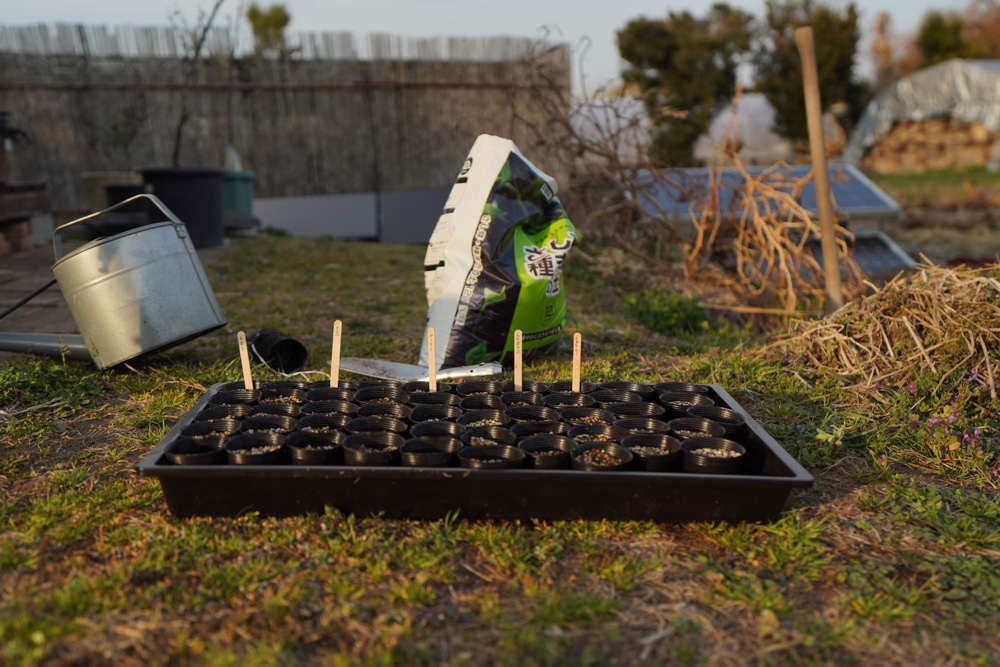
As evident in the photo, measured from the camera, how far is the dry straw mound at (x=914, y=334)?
289cm

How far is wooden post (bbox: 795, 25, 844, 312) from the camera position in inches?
150

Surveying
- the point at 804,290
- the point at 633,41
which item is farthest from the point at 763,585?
the point at 633,41

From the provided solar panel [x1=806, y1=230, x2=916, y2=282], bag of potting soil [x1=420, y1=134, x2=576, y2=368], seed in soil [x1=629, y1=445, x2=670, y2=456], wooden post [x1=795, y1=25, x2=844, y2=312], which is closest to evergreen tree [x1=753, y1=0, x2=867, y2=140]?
solar panel [x1=806, y1=230, x2=916, y2=282]

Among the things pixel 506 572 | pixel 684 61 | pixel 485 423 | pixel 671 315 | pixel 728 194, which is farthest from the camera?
pixel 684 61

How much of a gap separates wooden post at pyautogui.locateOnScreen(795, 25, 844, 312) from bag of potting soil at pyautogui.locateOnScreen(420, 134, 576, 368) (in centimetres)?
151

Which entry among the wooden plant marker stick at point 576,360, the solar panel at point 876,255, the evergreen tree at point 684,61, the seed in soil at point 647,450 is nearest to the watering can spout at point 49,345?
the wooden plant marker stick at point 576,360

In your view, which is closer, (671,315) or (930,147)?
(671,315)

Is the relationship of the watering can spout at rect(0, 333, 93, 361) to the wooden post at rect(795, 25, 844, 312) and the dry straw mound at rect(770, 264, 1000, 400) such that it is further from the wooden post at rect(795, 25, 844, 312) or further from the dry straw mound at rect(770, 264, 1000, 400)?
the wooden post at rect(795, 25, 844, 312)

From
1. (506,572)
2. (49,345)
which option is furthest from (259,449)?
(49,345)

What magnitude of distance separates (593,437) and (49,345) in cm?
255

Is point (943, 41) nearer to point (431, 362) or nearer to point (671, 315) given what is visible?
point (671, 315)

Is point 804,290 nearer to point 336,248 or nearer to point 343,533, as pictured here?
point 343,533

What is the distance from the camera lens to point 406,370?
3182 mm

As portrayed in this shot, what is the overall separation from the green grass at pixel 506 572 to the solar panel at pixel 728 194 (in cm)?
325
